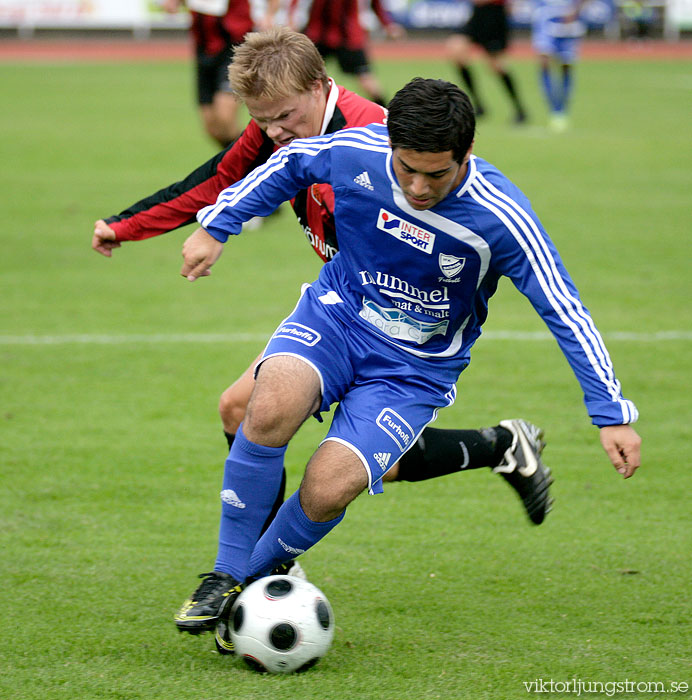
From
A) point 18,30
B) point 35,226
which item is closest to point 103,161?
point 35,226

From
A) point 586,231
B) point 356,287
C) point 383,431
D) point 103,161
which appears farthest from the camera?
point 103,161

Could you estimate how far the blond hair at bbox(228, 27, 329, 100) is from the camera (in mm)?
3332

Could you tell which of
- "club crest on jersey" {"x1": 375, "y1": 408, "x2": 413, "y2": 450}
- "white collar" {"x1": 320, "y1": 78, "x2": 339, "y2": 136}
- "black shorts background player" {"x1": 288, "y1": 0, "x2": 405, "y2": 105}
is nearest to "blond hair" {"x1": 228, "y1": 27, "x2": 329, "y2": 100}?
"white collar" {"x1": 320, "y1": 78, "x2": 339, "y2": 136}

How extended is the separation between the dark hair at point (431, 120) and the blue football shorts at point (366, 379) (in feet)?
2.17

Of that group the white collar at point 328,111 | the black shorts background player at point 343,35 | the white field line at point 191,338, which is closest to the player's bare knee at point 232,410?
the white collar at point 328,111

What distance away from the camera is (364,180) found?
311cm

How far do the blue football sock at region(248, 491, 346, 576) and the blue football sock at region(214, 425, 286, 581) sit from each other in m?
0.05

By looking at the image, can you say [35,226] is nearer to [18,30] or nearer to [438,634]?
[438,634]

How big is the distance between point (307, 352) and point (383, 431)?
33 cm

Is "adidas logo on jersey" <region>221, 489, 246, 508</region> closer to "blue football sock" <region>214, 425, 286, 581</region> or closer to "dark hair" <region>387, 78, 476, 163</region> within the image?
"blue football sock" <region>214, 425, 286, 581</region>

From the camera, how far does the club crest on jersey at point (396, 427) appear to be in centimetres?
312

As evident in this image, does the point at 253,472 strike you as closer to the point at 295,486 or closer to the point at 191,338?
the point at 295,486

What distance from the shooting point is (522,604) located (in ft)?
11.1

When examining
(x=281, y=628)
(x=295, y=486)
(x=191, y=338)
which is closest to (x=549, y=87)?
(x=191, y=338)
